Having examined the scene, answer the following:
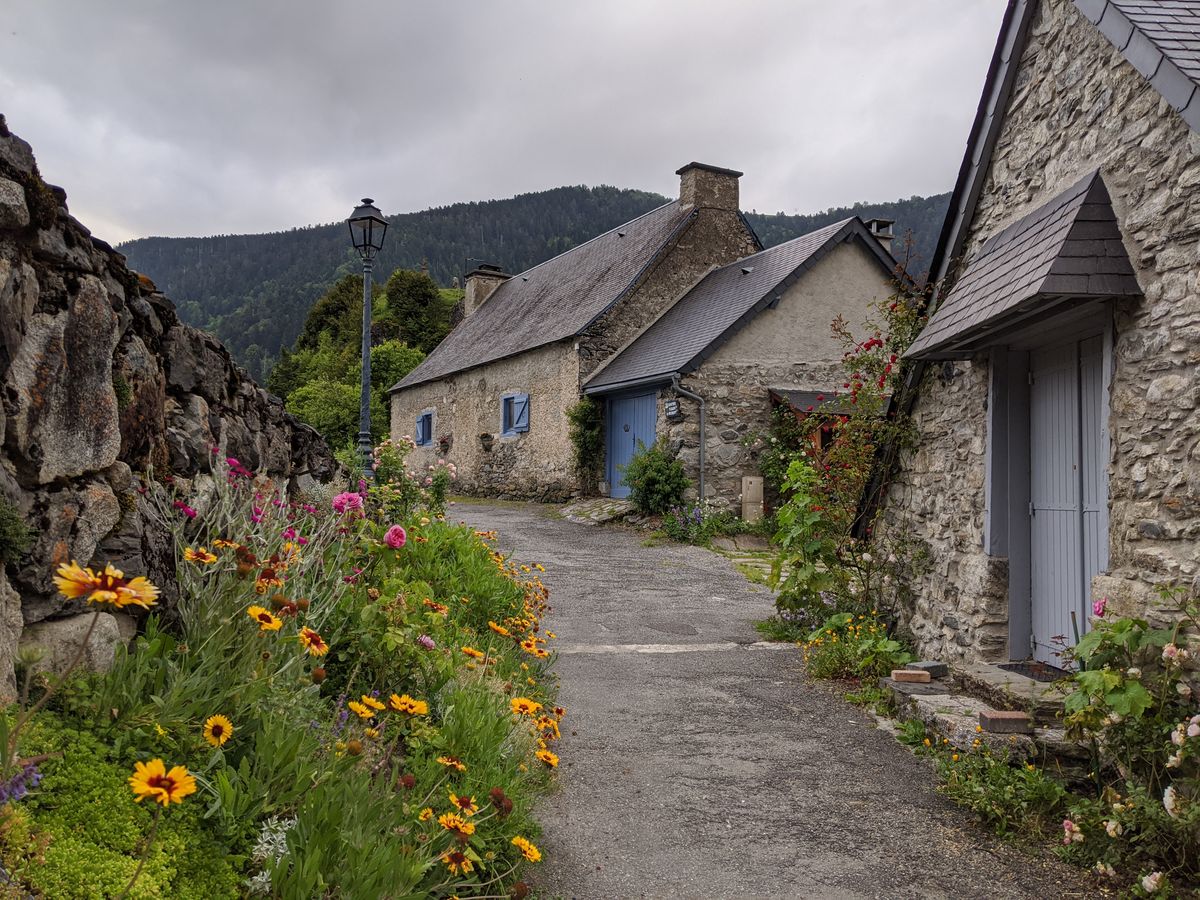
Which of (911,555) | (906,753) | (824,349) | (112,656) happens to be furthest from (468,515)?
(112,656)

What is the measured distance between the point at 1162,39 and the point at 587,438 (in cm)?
1357

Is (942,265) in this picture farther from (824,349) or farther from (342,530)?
(824,349)

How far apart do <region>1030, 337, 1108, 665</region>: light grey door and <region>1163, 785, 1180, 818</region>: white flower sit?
4.51 ft

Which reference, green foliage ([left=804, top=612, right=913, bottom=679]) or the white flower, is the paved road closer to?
green foliage ([left=804, top=612, right=913, bottom=679])

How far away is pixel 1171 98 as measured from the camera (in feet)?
12.7

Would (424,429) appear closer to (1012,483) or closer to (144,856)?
(1012,483)

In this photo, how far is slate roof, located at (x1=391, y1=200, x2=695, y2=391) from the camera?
60.0 feet

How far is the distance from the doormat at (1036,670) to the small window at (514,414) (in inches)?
578

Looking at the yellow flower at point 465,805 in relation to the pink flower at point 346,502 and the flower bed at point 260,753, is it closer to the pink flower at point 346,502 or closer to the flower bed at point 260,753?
the flower bed at point 260,753

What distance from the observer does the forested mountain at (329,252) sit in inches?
2413

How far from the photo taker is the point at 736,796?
4.16 m

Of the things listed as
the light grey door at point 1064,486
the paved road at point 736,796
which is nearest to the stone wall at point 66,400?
the paved road at point 736,796

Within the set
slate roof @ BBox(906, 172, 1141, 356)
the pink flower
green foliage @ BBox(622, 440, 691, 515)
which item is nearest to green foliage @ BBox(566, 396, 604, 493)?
green foliage @ BBox(622, 440, 691, 515)

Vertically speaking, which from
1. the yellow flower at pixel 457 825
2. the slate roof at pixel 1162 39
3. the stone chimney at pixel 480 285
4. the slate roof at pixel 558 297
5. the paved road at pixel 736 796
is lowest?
the paved road at pixel 736 796
